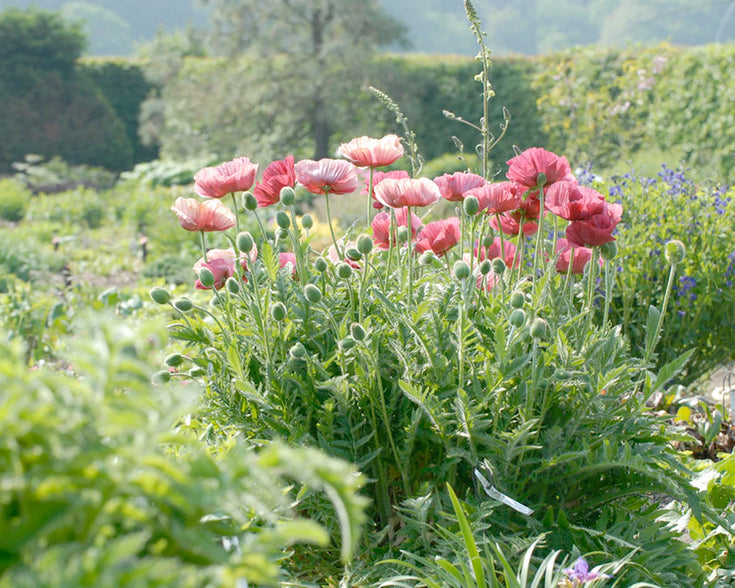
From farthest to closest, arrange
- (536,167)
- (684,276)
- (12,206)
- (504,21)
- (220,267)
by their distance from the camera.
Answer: (504,21), (12,206), (684,276), (220,267), (536,167)

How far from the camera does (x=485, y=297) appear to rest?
4.82 feet

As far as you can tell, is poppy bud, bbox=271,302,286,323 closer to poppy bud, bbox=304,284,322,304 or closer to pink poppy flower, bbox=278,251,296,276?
poppy bud, bbox=304,284,322,304

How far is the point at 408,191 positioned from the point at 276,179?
1.04ft

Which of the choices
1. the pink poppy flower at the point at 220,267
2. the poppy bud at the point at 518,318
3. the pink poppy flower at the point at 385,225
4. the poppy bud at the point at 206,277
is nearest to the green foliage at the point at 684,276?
the pink poppy flower at the point at 385,225

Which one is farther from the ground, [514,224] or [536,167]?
[536,167]

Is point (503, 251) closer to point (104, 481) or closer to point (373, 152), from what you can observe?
point (373, 152)

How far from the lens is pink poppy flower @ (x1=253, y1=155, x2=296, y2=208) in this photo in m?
1.48

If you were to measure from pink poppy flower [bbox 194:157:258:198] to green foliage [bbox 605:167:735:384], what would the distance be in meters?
1.63

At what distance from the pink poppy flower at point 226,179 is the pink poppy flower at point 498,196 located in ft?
1.51

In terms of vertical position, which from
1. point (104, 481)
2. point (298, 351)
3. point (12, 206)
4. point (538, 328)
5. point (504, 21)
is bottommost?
point (12, 206)

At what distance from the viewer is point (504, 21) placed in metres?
57.0

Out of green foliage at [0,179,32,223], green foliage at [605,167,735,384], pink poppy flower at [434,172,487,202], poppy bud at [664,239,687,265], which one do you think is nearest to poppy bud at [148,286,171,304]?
pink poppy flower at [434,172,487,202]

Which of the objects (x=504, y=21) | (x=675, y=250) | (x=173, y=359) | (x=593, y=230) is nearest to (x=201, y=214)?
(x=173, y=359)

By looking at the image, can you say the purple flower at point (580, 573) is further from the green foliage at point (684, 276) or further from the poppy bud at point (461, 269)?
the green foliage at point (684, 276)
